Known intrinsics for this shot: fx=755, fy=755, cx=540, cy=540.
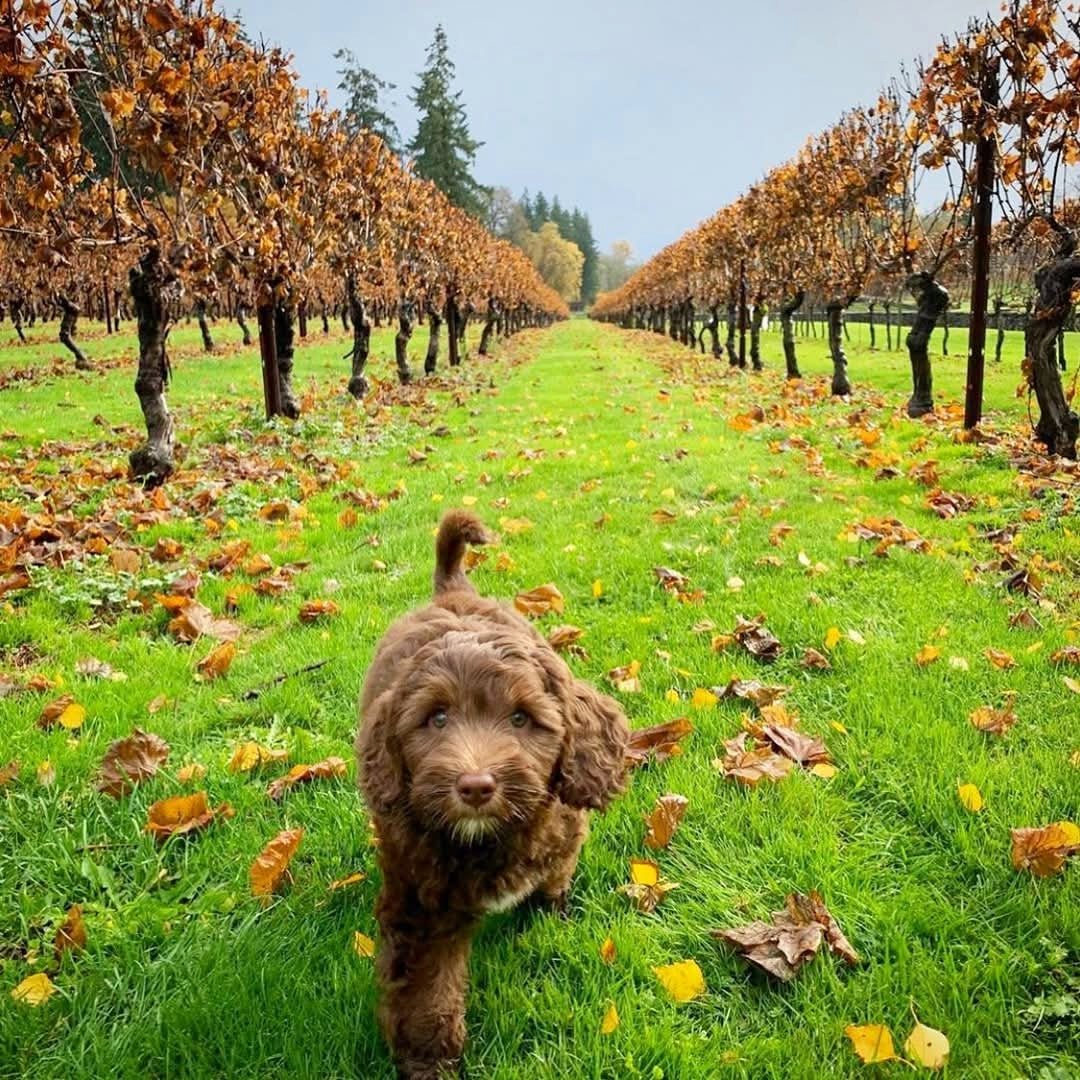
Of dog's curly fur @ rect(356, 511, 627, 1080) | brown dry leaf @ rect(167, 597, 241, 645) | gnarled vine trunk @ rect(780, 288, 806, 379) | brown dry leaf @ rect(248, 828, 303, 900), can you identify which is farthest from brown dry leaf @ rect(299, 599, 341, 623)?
gnarled vine trunk @ rect(780, 288, 806, 379)

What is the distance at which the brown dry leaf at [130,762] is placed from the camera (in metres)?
3.48

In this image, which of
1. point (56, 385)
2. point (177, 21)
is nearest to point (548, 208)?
point (56, 385)

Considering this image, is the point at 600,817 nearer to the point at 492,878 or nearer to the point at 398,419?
the point at 492,878

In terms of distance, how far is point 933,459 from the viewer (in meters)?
9.24

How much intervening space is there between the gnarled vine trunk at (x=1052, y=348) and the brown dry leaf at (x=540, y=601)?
273 inches

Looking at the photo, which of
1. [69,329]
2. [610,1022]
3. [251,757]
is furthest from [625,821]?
[69,329]

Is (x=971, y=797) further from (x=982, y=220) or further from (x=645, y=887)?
(x=982, y=220)

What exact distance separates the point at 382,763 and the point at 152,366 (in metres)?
9.17

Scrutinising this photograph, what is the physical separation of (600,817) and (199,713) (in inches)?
92.3

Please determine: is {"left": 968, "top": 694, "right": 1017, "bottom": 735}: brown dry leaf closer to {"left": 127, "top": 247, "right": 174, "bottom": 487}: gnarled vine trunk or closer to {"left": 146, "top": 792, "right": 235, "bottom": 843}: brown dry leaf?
{"left": 146, "top": 792, "right": 235, "bottom": 843}: brown dry leaf

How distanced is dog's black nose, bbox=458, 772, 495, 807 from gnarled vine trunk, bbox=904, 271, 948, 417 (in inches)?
542

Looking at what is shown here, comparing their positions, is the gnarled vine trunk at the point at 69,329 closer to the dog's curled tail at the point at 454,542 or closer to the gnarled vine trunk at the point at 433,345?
the gnarled vine trunk at the point at 433,345

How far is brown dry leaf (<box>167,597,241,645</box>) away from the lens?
5199mm

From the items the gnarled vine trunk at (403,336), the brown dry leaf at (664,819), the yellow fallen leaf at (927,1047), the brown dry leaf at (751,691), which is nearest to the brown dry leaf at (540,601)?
the brown dry leaf at (751,691)
